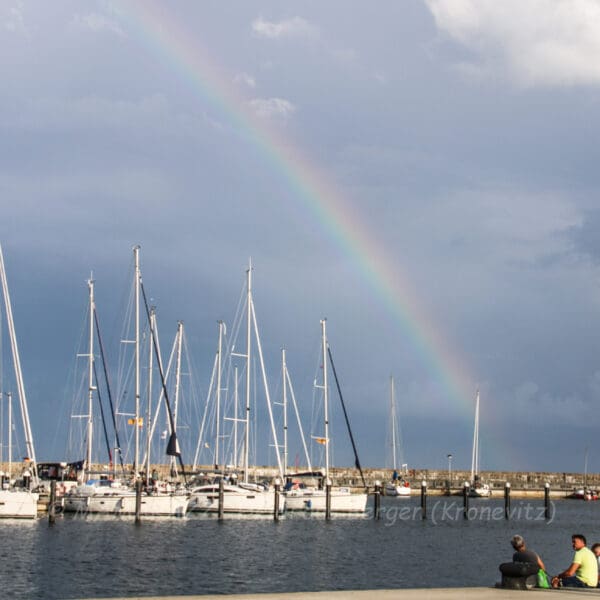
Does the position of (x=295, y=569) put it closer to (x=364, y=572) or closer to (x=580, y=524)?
(x=364, y=572)

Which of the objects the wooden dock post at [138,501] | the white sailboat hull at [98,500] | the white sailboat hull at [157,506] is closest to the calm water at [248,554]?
the white sailboat hull at [157,506]

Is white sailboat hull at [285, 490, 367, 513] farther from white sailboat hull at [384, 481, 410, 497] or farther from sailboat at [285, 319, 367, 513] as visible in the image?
white sailboat hull at [384, 481, 410, 497]

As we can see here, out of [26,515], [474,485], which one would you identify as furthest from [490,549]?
[474,485]

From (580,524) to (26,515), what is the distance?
51.6 m

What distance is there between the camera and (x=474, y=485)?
12862 cm

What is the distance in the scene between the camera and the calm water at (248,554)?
41.8 meters

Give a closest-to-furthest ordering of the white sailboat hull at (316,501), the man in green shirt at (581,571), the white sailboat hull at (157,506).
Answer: the man in green shirt at (581,571), the white sailboat hull at (157,506), the white sailboat hull at (316,501)

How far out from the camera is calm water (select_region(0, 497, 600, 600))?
4181 cm

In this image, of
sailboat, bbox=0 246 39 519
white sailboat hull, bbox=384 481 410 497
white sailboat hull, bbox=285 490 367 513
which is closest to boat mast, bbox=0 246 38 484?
sailboat, bbox=0 246 39 519

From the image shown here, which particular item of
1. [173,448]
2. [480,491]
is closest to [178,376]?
[173,448]

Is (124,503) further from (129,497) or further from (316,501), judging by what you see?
(316,501)

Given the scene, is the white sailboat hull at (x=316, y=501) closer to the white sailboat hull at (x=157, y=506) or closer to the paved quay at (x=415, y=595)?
the white sailboat hull at (x=157, y=506)

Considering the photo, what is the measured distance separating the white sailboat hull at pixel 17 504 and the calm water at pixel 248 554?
0.62 metres

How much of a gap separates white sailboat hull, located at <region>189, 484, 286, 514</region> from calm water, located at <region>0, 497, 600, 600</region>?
893 mm
